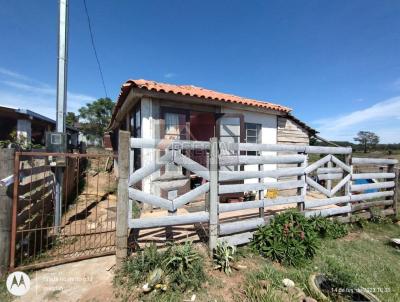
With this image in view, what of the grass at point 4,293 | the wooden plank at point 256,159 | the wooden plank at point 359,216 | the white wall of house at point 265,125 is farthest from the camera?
the white wall of house at point 265,125

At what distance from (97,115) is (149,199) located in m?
34.5

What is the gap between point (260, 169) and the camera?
154 inches

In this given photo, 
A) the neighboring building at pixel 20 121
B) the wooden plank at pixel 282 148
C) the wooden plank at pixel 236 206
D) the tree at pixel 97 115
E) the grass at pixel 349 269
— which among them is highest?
the tree at pixel 97 115

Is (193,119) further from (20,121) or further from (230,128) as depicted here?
(20,121)

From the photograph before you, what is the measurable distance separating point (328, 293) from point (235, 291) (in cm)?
119

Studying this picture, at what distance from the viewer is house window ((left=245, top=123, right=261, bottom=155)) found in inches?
295

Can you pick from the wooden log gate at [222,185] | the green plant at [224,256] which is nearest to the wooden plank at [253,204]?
the wooden log gate at [222,185]

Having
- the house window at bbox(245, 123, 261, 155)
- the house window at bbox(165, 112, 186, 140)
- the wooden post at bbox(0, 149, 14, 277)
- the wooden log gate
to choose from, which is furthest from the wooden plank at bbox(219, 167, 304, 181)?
the house window at bbox(245, 123, 261, 155)

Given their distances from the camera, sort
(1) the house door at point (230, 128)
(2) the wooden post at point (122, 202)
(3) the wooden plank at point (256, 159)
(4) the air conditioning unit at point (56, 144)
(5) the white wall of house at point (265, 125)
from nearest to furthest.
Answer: (2) the wooden post at point (122, 202) < (3) the wooden plank at point (256, 159) < (4) the air conditioning unit at point (56, 144) < (1) the house door at point (230, 128) < (5) the white wall of house at point (265, 125)

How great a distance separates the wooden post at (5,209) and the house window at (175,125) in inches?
133

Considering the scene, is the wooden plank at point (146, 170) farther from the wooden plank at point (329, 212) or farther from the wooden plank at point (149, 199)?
the wooden plank at point (329, 212)

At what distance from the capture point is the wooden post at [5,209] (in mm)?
2775

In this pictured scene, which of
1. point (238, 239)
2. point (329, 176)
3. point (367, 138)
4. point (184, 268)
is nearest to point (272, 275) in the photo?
point (238, 239)

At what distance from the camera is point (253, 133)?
762 centimetres
